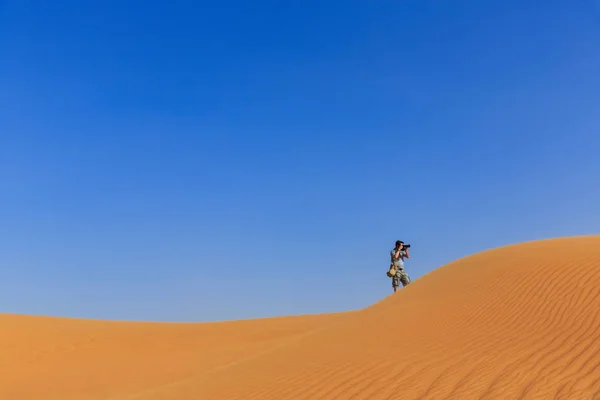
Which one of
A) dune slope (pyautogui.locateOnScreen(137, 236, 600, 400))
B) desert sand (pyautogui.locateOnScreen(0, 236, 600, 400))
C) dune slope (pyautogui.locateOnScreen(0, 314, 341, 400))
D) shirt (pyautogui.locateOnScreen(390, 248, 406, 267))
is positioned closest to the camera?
dune slope (pyautogui.locateOnScreen(137, 236, 600, 400))

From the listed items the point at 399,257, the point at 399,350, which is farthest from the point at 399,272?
the point at 399,350

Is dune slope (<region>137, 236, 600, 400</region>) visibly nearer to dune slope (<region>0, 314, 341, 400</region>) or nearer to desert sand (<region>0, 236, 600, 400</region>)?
desert sand (<region>0, 236, 600, 400</region>)

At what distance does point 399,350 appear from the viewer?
404 inches

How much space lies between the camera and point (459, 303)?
43.7ft

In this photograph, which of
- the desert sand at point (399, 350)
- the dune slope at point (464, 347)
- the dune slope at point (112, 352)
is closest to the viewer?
the dune slope at point (464, 347)

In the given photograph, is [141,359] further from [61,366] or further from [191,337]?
[191,337]

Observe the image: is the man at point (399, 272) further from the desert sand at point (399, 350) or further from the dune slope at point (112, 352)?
the dune slope at point (112, 352)

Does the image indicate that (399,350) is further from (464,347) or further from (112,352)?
(112,352)

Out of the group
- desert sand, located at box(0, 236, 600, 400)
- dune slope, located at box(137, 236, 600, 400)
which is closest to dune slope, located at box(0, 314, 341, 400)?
desert sand, located at box(0, 236, 600, 400)

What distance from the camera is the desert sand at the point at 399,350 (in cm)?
778

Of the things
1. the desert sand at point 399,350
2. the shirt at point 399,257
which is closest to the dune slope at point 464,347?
the desert sand at point 399,350

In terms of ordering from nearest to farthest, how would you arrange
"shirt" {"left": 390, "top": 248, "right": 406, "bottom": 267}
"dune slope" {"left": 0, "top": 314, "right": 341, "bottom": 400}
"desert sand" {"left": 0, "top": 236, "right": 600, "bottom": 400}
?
1. "desert sand" {"left": 0, "top": 236, "right": 600, "bottom": 400}
2. "dune slope" {"left": 0, "top": 314, "right": 341, "bottom": 400}
3. "shirt" {"left": 390, "top": 248, "right": 406, "bottom": 267}

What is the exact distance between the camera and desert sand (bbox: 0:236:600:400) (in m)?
7.78

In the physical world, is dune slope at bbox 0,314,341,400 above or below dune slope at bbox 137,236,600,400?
above
